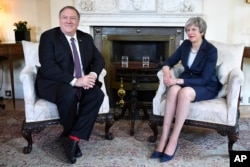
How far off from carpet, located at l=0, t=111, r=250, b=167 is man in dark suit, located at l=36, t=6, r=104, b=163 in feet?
0.62

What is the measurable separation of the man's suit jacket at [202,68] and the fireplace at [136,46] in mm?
1126

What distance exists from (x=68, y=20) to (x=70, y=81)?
496 mm

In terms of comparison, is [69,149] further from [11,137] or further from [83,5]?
[83,5]

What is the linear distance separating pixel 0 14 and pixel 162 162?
289 cm

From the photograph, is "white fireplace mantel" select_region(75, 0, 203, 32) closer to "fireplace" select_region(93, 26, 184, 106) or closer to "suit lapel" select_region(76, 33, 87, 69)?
"fireplace" select_region(93, 26, 184, 106)

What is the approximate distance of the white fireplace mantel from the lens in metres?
3.47

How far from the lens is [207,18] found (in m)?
3.49

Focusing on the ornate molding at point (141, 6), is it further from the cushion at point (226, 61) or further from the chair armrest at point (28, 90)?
the chair armrest at point (28, 90)

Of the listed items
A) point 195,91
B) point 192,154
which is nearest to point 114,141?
point 192,154

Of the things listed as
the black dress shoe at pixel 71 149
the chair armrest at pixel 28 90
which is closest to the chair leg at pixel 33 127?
the chair armrest at pixel 28 90

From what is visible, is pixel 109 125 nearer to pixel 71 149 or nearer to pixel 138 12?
pixel 71 149

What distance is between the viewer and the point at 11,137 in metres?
2.73

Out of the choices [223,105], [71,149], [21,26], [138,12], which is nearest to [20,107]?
[21,26]

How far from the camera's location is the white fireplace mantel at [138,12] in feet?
11.4
